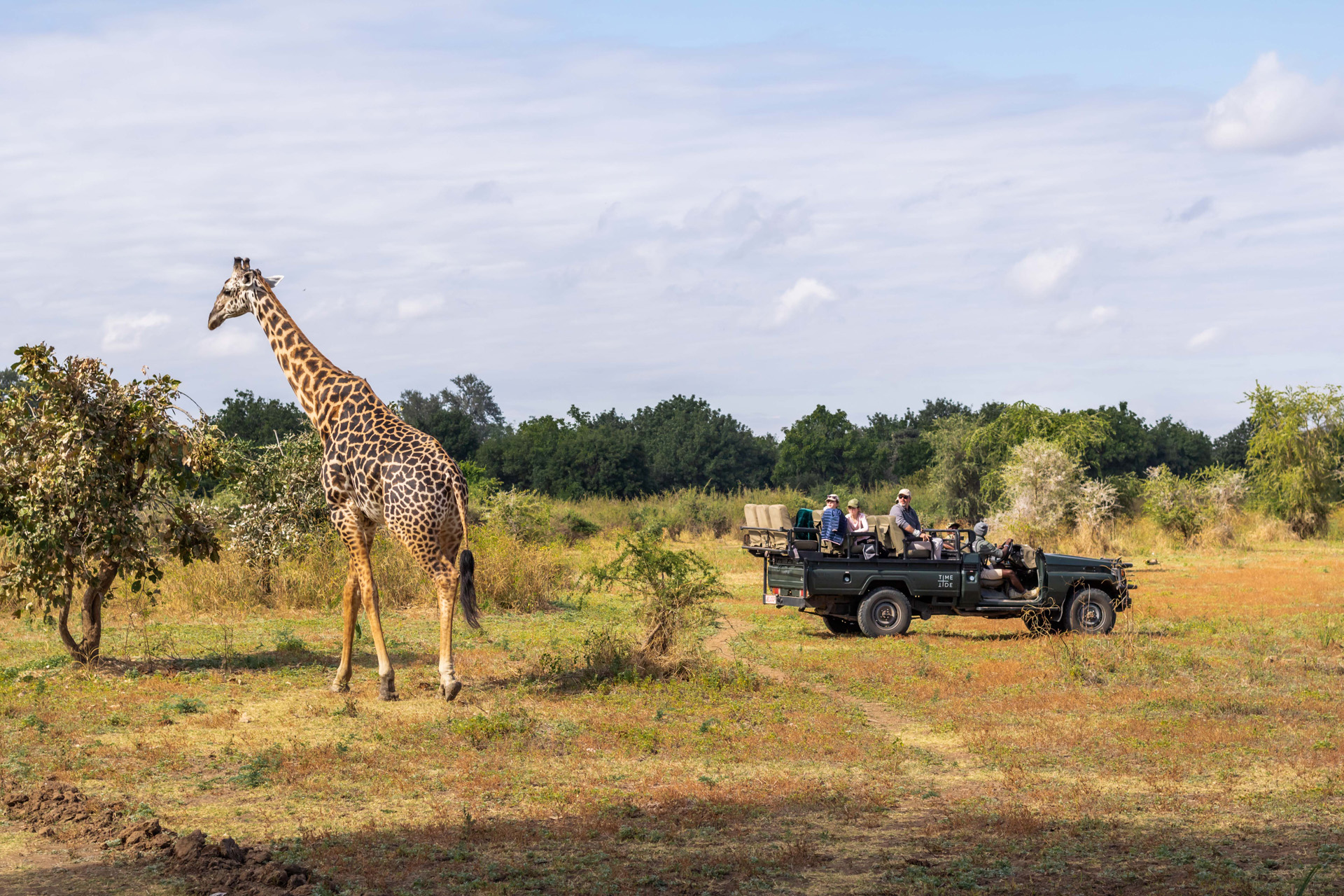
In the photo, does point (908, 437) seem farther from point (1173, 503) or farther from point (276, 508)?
point (276, 508)

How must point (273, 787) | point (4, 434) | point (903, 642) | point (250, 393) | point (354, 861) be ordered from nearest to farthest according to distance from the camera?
point (354, 861) → point (273, 787) → point (4, 434) → point (903, 642) → point (250, 393)

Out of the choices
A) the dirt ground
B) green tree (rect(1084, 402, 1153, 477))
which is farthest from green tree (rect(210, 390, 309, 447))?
green tree (rect(1084, 402, 1153, 477))

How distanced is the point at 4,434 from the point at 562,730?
248 inches

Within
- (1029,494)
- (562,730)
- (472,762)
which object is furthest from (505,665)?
(1029,494)

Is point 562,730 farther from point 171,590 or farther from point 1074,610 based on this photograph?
point 171,590

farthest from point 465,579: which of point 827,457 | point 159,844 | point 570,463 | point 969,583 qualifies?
point 827,457

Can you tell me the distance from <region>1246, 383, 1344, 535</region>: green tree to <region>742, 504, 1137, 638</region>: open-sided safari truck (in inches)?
1016

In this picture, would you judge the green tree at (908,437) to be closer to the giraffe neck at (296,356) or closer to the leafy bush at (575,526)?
the leafy bush at (575,526)

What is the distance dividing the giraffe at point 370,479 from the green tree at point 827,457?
4735 cm

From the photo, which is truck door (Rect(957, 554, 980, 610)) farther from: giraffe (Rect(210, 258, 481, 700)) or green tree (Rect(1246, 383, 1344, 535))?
green tree (Rect(1246, 383, 1344, 535))

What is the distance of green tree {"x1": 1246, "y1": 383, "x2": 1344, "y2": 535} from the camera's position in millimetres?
38188

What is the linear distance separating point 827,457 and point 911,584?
151ft

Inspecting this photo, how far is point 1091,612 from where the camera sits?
16.0 meters

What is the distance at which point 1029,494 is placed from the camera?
36906mm
